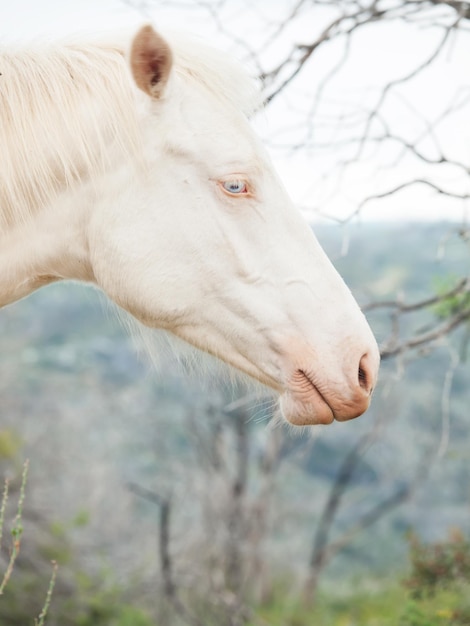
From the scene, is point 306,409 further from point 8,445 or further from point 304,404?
point 8,445

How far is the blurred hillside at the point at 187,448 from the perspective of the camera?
7949 millimetres

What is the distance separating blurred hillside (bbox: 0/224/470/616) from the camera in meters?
7.95

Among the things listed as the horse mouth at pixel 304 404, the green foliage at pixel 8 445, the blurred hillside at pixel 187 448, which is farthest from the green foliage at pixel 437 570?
the green foliage at pixel 8 445

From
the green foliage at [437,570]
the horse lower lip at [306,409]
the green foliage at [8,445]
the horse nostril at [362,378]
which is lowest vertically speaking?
the green foliage at [8,445]

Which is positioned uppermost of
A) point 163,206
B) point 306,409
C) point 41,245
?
point 163,206

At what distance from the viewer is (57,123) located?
1992 millimetres

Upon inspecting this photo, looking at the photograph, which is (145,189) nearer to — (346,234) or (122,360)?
(346,234)

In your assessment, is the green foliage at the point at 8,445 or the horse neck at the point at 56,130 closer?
the horse neck at the point at 56,130

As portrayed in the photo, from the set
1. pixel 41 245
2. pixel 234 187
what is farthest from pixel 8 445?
pixel 234 187

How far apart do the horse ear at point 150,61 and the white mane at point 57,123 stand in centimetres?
8

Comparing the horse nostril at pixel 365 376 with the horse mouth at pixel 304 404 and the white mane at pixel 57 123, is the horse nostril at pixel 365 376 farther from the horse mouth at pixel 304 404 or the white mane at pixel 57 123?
the white mane at pixel 57 123

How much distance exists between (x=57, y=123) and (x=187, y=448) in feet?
32.8

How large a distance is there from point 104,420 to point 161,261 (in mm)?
9100

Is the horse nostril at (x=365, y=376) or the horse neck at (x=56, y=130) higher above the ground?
the horse neck at (x=56, y=130)
